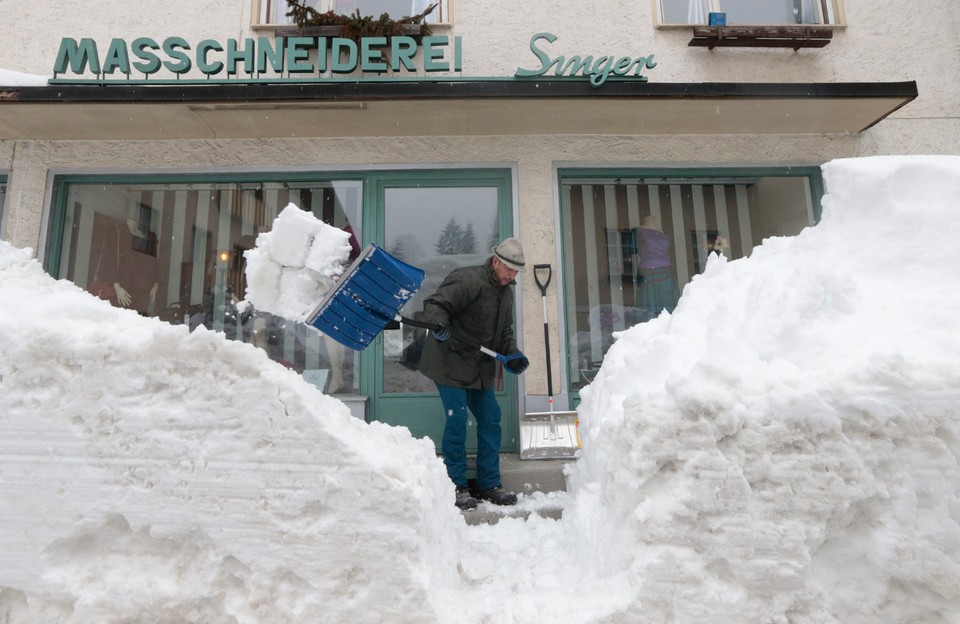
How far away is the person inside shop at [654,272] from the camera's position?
5816 millimetres

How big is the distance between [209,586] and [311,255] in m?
1.87

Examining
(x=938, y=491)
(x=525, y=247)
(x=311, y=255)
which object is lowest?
(x=938, y=491)

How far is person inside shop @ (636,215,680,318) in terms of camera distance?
5.82 m

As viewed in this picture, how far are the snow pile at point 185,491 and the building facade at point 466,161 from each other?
334 cm

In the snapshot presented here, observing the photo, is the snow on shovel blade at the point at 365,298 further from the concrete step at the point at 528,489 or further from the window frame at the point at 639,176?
the window frame at the point at 639,176

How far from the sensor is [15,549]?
1902mm

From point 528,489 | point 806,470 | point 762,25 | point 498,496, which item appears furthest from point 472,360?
point 762,25

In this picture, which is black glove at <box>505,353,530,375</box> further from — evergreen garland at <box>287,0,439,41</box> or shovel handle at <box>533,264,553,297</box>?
evergreen garland at <box>287,0,439,41</box>

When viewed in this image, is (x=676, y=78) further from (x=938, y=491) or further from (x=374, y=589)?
(x=374, y=589)

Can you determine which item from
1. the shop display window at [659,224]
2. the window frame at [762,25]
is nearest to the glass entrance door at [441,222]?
the shop display window at [659,224]

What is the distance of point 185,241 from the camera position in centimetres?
577

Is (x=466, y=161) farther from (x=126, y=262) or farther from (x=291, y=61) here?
(x=126, y=262)

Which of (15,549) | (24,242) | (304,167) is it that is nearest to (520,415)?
(304,167)

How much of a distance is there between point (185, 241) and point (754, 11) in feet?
21.4
